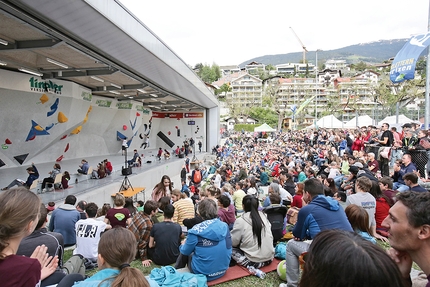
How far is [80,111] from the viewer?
15.8 metres

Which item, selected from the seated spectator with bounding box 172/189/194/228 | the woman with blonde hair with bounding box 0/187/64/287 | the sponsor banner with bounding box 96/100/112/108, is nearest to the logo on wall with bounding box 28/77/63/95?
the sponsor banner with bounding box 96/100/112/108

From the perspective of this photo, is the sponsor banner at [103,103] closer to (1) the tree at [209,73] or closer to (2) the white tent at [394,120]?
(2) the white tent at [394,120]

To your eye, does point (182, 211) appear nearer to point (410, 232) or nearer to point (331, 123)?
point (410, 232)

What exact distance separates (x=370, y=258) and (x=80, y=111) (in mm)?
16884

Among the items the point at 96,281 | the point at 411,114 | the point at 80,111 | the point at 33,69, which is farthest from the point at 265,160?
the point at 96,281

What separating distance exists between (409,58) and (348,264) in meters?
11.0

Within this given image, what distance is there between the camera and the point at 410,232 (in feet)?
5.01

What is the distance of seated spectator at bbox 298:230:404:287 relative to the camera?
38.8 inches

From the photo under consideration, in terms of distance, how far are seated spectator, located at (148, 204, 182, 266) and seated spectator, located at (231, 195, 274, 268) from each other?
0.89 metres

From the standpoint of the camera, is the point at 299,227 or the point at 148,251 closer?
the point at 299,227

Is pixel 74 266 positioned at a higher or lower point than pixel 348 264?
lower

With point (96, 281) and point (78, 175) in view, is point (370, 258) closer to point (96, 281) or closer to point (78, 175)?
point (96, 281)

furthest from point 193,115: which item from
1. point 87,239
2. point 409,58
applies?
point 87,239

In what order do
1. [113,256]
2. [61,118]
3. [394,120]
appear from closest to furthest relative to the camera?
[113,256] < [61,118] < [394,120]
